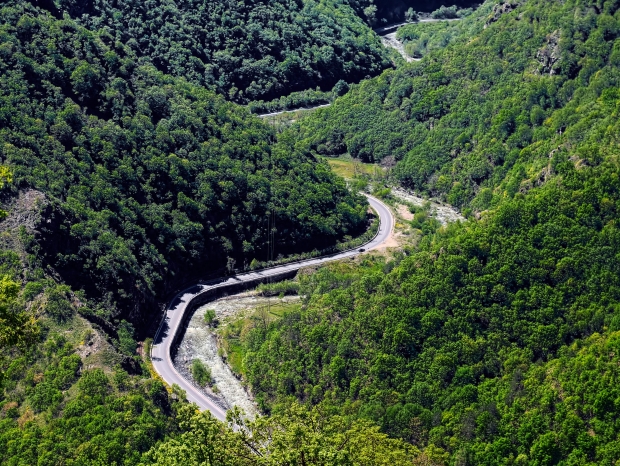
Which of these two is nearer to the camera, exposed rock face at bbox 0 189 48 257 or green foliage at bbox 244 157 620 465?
green foliage at bbox 244 157 620 465

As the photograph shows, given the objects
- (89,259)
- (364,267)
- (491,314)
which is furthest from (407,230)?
(89,259)

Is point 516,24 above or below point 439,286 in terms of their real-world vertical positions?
above

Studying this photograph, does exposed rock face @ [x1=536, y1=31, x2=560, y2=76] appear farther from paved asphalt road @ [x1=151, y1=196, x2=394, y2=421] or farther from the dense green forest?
paved asphalt road @ [x1=151, y1=196, x2=394, y2=421]

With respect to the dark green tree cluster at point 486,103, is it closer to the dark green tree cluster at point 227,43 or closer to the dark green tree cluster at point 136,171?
the dark green tree cluster at point 136,171

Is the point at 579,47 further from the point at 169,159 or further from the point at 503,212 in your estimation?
the point at 169,159

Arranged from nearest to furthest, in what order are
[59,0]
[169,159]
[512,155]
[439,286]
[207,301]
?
[439,286] → [207,301] → [169,159] → [512,155] → [59,0]

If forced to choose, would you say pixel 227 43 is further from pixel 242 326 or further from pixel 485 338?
pixel 485 338

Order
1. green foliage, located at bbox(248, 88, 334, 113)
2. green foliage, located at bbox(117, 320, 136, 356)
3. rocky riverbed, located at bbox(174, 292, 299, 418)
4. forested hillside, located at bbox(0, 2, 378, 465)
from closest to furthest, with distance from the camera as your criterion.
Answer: forested hillside, located at bbox(0, 2, 378, 465) → green foliage, located at bbox(117, 320, 136, 356) → rocky riverbed, located at bbox(174, 292, 299, 418) → green foliage, located at bbox(248, 88, 334, 113)

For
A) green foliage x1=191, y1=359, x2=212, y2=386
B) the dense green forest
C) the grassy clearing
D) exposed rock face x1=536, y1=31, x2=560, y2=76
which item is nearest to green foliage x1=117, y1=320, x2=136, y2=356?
the dense green forest
